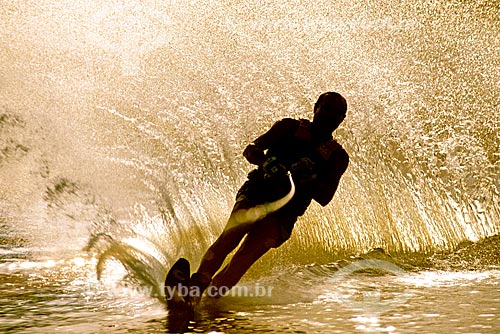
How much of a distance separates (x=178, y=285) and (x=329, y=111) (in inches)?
47.3

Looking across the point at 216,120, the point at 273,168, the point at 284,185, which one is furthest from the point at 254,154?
the point at 216,120

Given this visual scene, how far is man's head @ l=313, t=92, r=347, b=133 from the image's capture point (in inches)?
153

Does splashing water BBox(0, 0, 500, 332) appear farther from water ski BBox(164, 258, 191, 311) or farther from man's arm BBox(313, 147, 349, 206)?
man's arm BBox(313, 147, 349, 206)

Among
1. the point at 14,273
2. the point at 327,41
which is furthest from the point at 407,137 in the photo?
the point at 14,273

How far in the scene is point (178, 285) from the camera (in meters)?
3.57

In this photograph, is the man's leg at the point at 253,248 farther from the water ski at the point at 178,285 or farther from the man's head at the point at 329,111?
the man's head at the point at 329,111

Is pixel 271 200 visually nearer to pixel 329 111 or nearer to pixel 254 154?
pixel 254 154

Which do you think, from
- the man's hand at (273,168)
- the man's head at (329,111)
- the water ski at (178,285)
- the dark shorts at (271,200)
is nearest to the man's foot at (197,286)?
the water ski at (178,285)

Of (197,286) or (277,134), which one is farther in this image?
(277,134)

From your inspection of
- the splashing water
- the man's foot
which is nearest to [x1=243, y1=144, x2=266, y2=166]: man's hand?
the man's foot

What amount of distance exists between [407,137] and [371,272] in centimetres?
243

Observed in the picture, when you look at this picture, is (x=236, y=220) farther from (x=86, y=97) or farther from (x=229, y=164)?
(x=86, y=97)

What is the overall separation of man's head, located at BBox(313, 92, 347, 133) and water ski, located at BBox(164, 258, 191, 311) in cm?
104

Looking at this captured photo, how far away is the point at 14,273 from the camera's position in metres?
4.62
